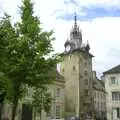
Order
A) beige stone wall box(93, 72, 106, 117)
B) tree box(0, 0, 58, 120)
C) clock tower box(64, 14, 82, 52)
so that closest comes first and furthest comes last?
1. tree box(0, 0, 58, 120)
2. clock tower box(64, 14, 82, 52)
3. beige stone wall box(93, 72, 106, 117)

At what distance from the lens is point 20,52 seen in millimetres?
24312

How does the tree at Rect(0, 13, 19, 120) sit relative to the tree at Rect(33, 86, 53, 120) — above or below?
above

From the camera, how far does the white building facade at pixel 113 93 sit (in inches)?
2349

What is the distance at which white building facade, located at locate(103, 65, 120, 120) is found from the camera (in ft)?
196

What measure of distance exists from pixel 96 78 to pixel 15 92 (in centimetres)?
8178

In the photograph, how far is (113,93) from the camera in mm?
60844

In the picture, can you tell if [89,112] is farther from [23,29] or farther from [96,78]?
[23,29]

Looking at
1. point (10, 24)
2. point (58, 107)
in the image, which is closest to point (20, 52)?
point (10, 24)

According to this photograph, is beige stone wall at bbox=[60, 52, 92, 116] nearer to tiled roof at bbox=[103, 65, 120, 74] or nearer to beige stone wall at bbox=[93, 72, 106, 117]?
beige stone wall at bbox=[93, 72, 106, 117]

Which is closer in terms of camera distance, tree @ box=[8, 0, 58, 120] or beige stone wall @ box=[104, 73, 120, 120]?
tree @ box=[8, 0, 58, 120]

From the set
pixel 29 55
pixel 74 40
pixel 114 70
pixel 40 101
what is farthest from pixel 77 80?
pixel 29 55

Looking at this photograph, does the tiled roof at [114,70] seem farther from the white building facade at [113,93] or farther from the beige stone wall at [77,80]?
the beige stone wall at [77,80]

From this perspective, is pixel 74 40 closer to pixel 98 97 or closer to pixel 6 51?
pixel 98 97

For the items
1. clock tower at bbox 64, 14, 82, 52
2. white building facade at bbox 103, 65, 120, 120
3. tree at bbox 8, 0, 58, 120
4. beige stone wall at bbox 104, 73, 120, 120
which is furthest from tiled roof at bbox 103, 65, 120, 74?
tree at bbox 8, 0, 58, 120
